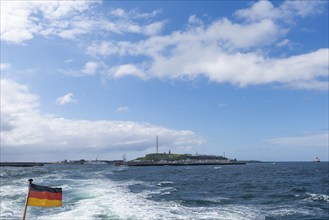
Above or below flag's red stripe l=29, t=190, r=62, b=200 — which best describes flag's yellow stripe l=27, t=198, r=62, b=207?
below

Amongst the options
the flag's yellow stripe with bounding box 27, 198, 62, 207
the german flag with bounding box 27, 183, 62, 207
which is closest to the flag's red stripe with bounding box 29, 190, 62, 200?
the german flag with bounding box 27, 183, 62, 207

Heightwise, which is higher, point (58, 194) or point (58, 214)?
point (58, 194)

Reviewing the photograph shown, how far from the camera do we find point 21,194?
4097cm

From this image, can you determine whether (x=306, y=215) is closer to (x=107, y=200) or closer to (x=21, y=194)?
(x=107, y=200)

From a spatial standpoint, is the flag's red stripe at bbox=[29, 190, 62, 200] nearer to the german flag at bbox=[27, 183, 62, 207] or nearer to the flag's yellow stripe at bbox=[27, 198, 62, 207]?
the german flag at bbox=[27, 183, 62, 207]

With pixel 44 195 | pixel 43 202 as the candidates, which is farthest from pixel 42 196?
pixel 43 202

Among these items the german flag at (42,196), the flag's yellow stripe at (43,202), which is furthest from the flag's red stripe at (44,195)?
the flag's yellow stripe at (43,202)

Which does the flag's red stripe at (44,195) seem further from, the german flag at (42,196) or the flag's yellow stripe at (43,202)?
the flag's yellow stripe at (43,202)

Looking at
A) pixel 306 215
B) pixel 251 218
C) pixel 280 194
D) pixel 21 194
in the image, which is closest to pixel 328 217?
pixel 306 215

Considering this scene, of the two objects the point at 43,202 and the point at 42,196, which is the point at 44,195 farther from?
the point at 43,202

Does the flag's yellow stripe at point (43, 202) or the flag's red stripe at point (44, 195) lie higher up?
the flag's red stripe at point (44, 195)

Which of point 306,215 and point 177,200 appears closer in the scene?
point 306,215

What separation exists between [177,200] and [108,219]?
11.5 metres

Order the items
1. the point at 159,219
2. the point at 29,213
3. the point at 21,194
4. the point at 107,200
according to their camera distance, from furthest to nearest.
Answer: the point at 21,194
the point at 107,200
the point at 29,213
the point at 159,219
